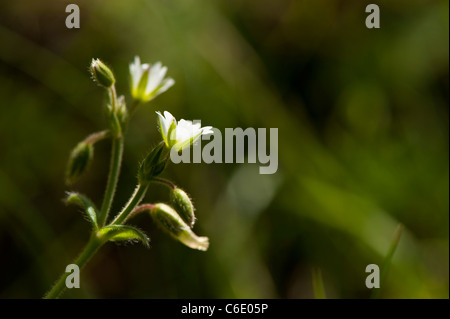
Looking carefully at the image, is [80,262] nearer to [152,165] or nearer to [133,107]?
[152,165]

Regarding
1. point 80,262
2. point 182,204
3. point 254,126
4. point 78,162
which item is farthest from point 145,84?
point 254,126

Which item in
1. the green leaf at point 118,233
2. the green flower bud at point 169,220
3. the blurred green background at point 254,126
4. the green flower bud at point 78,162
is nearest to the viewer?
the green leaf at point 118,233

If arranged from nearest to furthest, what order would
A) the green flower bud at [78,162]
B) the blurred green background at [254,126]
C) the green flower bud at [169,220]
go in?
the green flower bud at [169,220]
the green flower bud at [78,162]
the blurred green background at [254,126]

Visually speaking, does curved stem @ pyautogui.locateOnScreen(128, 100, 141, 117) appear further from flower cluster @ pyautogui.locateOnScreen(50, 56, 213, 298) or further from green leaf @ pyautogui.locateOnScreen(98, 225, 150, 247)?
green leaf @ pyautogui.locateOnScreen(98, 225, 150, 247)

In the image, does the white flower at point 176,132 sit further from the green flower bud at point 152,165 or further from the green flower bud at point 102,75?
the green flower bud at point 102,75

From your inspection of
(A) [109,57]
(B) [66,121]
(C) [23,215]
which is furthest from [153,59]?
(C) [23,215]

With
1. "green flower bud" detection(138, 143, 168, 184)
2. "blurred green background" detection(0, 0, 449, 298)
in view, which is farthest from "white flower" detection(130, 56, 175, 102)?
"blurred green background" detection(0, 0, 449, 298)

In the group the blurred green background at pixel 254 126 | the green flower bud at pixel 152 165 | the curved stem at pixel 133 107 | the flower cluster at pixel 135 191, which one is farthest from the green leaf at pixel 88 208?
the blurred green background at pixel 254 126
